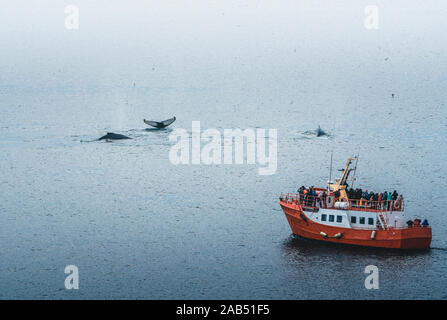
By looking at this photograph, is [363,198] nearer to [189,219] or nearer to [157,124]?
[189,219]

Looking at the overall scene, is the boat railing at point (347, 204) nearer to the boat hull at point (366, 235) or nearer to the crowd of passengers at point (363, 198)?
the crowd of passengers at point (363, 198)

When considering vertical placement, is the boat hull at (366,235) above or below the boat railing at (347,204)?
below

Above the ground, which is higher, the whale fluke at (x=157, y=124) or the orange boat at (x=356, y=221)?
the whale fluke at (x=157, y=124)

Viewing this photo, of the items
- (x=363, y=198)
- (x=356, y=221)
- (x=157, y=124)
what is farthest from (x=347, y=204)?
(x=157, y=124)

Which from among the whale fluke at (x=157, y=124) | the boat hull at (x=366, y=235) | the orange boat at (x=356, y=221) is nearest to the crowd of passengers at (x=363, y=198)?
the orange boat at (x=356, y=221)

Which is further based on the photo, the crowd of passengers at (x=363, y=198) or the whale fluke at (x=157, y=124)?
the whale fluke at (x=157, y=124)

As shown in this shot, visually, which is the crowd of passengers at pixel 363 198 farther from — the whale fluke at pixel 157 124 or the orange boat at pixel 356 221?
the whale fluke at pixel 157 124

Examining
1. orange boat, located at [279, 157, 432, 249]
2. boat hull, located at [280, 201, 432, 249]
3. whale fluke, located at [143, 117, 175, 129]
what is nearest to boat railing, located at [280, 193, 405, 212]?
orange boat, located at [279, 157, 432, 249]

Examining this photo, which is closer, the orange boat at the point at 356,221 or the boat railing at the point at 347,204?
the orange boat at the point at 356,221
